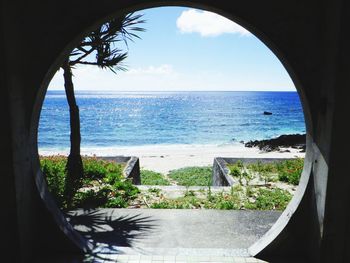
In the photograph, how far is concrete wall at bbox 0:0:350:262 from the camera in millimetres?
3262

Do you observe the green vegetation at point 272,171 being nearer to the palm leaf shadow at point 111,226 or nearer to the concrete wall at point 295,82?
the palm leaf shadow at point 111,226

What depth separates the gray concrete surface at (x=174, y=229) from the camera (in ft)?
14.9

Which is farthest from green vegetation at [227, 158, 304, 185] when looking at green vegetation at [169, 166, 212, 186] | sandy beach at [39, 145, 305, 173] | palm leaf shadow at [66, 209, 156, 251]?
sandy beach at [39, 145, 305, 173]

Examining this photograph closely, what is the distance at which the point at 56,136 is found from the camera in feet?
146

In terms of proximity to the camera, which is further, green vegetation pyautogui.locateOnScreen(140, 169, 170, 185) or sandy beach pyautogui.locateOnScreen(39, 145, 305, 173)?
sandy beach pyautogui.locateOnScreen(39, 145, 305, 173)

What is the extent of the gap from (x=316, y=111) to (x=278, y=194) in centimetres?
468

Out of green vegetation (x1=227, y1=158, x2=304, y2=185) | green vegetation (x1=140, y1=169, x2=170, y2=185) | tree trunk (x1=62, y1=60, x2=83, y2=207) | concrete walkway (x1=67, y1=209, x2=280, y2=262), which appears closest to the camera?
concrete walkway (x1=67, y1=209, x2=280, y2=262)

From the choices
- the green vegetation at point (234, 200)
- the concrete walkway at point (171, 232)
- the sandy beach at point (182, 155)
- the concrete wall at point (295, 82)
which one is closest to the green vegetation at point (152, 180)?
the sandy beach at point (182, 155)

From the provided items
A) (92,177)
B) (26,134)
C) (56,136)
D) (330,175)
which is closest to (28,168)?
(26,134)

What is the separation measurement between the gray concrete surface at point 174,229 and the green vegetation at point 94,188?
0.51m

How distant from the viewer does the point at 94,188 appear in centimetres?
816

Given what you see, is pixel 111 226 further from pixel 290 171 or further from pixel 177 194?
pixel 290 171

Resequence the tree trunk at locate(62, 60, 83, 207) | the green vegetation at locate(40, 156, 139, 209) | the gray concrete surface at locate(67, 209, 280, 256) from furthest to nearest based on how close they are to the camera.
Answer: the tree trunk at locate(62, 60, 83, 207), the green vegetation at locate(40, 156, 139, 209), the gray concrete surface at locate(67, 209, 280, 256)

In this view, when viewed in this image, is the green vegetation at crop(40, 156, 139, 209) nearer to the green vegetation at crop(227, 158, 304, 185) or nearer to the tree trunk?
the tree trunk
